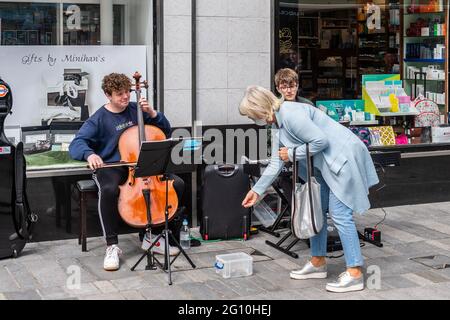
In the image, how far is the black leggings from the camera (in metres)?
6.71

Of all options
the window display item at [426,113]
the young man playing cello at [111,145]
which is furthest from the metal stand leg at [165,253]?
the window display item at [426,113]

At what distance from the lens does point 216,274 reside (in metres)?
6.57

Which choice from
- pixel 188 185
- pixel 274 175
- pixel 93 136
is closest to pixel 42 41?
pixel 93 136

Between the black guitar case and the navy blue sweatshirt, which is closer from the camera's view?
the black guitar case

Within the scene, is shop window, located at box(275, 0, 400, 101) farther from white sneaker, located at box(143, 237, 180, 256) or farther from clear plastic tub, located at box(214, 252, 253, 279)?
clear plastic tub, located at box(214, 252, 253, 279)

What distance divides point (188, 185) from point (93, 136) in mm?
1303

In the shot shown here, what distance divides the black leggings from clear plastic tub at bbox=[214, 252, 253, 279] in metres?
0.92

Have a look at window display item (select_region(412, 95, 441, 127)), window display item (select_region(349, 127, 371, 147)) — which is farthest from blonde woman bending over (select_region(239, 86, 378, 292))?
window display item (select_region(412, 95, 441, 127))

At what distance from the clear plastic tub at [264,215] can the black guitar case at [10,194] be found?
221cm

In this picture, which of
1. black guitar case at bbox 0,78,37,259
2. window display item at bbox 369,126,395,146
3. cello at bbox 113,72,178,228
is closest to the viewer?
cello at bbox 113,72,178,228

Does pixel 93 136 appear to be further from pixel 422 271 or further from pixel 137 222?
pixel 422 271

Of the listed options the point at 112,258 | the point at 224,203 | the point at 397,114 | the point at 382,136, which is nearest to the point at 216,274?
the point at 112,258

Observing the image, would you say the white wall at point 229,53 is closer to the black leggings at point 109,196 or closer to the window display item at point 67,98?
the window display item at point 67,98

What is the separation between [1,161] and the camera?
690 centimetres
